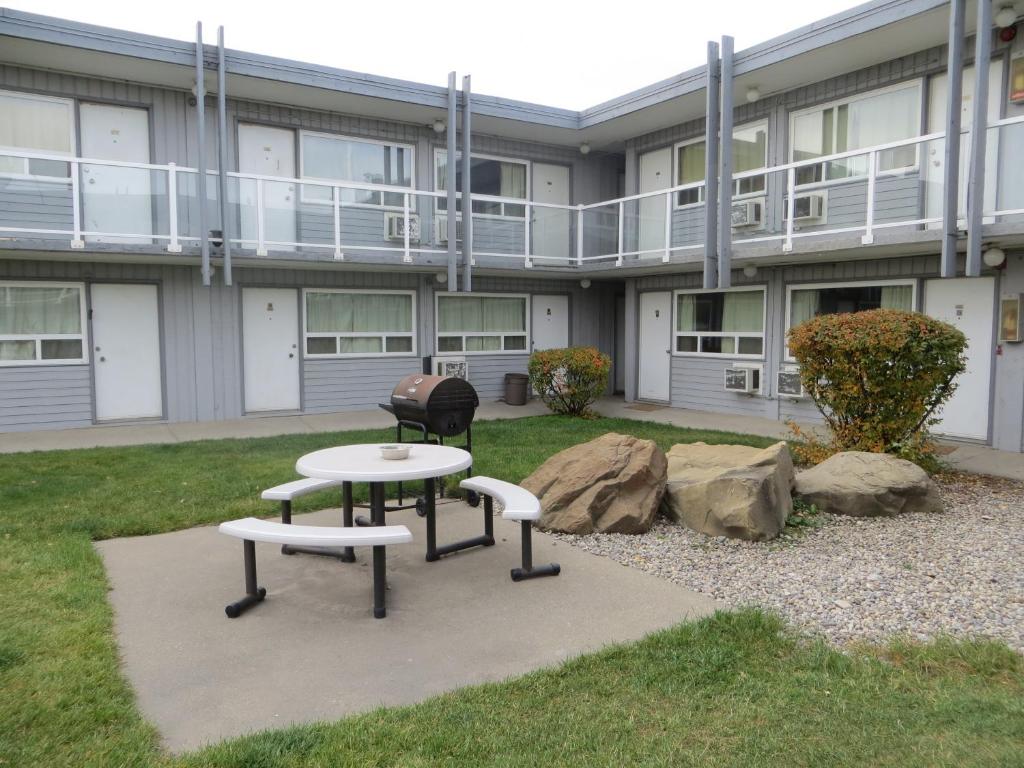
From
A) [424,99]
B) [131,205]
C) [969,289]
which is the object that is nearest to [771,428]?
[969,289]

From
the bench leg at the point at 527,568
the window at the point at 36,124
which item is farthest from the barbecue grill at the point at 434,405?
the window at the point at 36,124

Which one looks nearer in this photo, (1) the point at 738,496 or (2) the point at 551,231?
(1) the point at 738,496

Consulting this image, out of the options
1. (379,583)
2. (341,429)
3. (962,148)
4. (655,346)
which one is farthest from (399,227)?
(379,583)

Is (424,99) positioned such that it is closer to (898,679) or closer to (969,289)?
(969,289)

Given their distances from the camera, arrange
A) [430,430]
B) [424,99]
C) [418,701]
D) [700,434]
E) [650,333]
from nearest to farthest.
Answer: [418,701], [430,430], [700,434], [424,99], [650,333]

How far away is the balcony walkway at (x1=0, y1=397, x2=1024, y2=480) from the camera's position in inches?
383

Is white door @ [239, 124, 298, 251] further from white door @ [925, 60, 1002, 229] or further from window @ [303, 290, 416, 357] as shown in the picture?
white door @ [925, 60, 1002, 229]

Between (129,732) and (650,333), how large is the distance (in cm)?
1404

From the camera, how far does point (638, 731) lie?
10.0 ft

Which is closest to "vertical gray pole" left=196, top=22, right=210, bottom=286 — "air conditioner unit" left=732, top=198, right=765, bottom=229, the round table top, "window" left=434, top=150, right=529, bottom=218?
"window" left=434, top=150, right=529, bottom=218

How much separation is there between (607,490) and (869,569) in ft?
6.74

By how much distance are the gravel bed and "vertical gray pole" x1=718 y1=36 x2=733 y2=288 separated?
605 cm

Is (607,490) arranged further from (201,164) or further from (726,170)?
(201,164)

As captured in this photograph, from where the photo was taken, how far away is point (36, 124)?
11688mm
